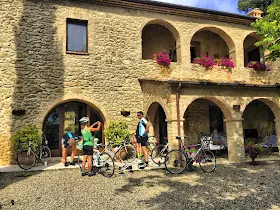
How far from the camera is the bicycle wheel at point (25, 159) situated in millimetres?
7848

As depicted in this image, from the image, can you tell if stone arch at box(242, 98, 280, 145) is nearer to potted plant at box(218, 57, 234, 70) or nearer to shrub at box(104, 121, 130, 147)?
potted plant at box(218, 57, 234, 70)

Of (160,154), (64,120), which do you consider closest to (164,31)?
(64,120)

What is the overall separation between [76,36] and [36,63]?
6.66 feet

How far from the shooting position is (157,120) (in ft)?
38.2

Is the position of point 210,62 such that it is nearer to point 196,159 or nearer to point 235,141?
point 235,141

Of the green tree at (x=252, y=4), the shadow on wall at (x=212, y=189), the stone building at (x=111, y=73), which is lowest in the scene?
the shadow on wall at (x=212, y=189)

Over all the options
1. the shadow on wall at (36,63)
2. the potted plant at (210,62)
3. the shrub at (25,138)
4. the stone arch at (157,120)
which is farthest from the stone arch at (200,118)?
the shrub at (25,138)

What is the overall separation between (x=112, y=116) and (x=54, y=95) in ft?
7.95

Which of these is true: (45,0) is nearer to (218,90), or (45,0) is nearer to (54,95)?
(54,95)

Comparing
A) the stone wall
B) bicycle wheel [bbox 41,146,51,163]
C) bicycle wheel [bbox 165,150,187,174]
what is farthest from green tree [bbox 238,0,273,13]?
bicycle wheel [bbox 41,146,51,163]

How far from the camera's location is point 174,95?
8.24m

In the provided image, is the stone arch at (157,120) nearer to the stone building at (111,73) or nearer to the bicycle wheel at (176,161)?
the stone building at (111,73)

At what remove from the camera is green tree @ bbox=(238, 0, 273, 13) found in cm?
2045

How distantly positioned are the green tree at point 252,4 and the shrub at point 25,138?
1992cm
